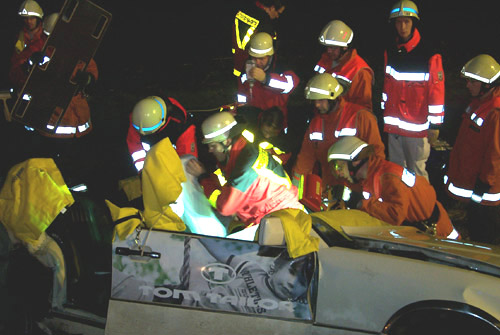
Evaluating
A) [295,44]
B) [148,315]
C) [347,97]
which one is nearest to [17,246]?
[148,315]

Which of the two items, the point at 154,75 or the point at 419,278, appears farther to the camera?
the point at 154,75

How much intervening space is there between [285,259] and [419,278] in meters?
0.75

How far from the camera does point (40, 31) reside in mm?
6961

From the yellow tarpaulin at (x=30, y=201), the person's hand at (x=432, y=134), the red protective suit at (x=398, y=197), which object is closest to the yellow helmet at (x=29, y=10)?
the yellow tarpaulin at (x=30, y=201)

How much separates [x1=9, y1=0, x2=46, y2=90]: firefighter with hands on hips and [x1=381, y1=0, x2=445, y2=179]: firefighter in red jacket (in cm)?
439

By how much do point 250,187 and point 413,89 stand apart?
2.50 meters

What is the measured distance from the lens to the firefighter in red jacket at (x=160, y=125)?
192 inches

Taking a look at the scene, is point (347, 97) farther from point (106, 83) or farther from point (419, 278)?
point (106, 83)

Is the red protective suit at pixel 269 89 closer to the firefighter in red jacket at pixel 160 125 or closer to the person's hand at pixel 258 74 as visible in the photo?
the person's hand at pixel 258 74

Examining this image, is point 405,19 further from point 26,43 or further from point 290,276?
point 26,43

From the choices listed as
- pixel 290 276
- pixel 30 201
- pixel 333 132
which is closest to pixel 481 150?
pixel 333 132

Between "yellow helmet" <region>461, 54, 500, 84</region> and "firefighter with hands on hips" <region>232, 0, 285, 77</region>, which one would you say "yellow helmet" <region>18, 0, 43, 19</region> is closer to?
"firefighter with hands on hips" <region>232, 0, 285, 77</region>

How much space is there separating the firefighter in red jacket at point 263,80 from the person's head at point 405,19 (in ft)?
4.37

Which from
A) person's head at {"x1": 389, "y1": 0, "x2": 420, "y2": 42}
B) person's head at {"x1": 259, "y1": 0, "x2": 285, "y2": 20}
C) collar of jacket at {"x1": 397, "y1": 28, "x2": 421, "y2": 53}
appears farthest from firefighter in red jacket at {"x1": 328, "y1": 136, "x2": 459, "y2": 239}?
person's head at {"x1": 259, "y1": 0, "x2": 285, "y2": 20}
